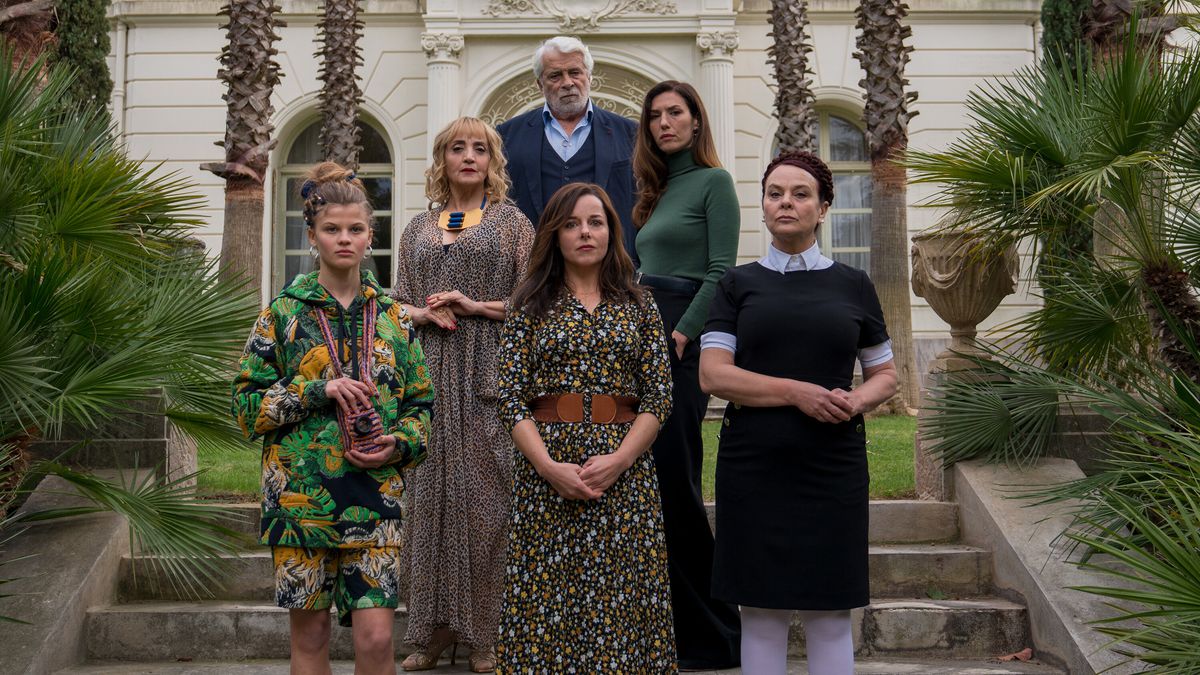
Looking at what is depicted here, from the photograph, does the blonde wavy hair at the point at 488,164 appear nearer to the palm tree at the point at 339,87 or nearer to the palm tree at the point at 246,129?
the palm tree at the point at 246,129

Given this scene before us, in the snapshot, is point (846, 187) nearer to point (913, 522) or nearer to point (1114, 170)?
point (913, 522)

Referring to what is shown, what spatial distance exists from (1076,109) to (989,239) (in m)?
0.75

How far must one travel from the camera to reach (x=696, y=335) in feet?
15.4

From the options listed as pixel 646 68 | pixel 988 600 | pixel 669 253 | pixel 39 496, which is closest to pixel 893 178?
pixel 646 68

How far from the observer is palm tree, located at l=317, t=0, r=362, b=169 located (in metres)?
13.0

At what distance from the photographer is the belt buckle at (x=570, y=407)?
4.04m

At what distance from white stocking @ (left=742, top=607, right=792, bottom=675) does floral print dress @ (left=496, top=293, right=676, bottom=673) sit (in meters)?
0.25

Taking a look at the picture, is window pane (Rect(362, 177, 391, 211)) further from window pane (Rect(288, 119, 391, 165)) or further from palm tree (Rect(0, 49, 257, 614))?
palm tree (Rect(0, 49, 257, 614))

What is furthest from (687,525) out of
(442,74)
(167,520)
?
(442,74)

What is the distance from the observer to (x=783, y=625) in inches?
158

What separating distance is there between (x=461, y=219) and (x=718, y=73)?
11988mm

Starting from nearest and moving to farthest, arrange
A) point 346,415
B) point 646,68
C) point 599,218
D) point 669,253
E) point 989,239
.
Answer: point 346,415, point 599,218, point 669,253, point 989,239, point 646,68

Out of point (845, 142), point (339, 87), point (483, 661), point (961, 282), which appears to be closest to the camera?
point (483, 661)

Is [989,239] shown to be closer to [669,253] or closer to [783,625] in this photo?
[669,253]
